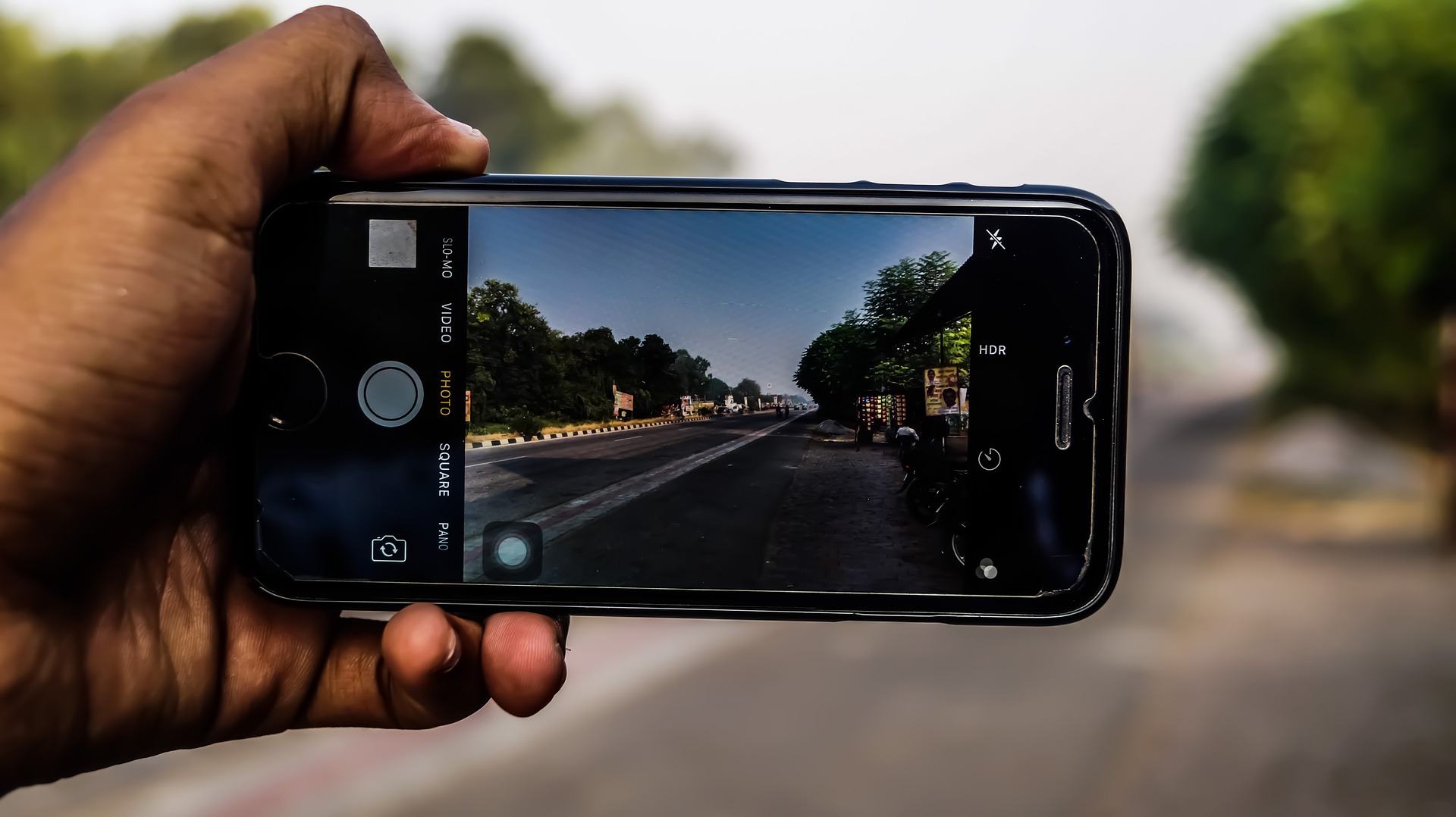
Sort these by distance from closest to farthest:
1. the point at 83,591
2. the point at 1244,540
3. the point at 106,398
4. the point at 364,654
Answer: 1. the point at 106,398
2. the point at 83,591
3. the point at 364,654
4. the point at 1244,540

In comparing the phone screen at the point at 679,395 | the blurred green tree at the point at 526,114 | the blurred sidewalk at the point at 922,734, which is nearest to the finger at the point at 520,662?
the phone screen at the point at 679,395

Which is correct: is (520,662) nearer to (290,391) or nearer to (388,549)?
(388,549)

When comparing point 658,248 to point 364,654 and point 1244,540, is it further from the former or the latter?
point 1244,540

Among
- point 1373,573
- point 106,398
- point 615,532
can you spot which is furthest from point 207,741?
point 1373,573

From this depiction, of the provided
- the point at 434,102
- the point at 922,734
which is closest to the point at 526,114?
the point at 434,102

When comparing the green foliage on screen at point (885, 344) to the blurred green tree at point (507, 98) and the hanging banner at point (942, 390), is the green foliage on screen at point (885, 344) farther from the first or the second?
the blurred green tree at point (507, 98)
